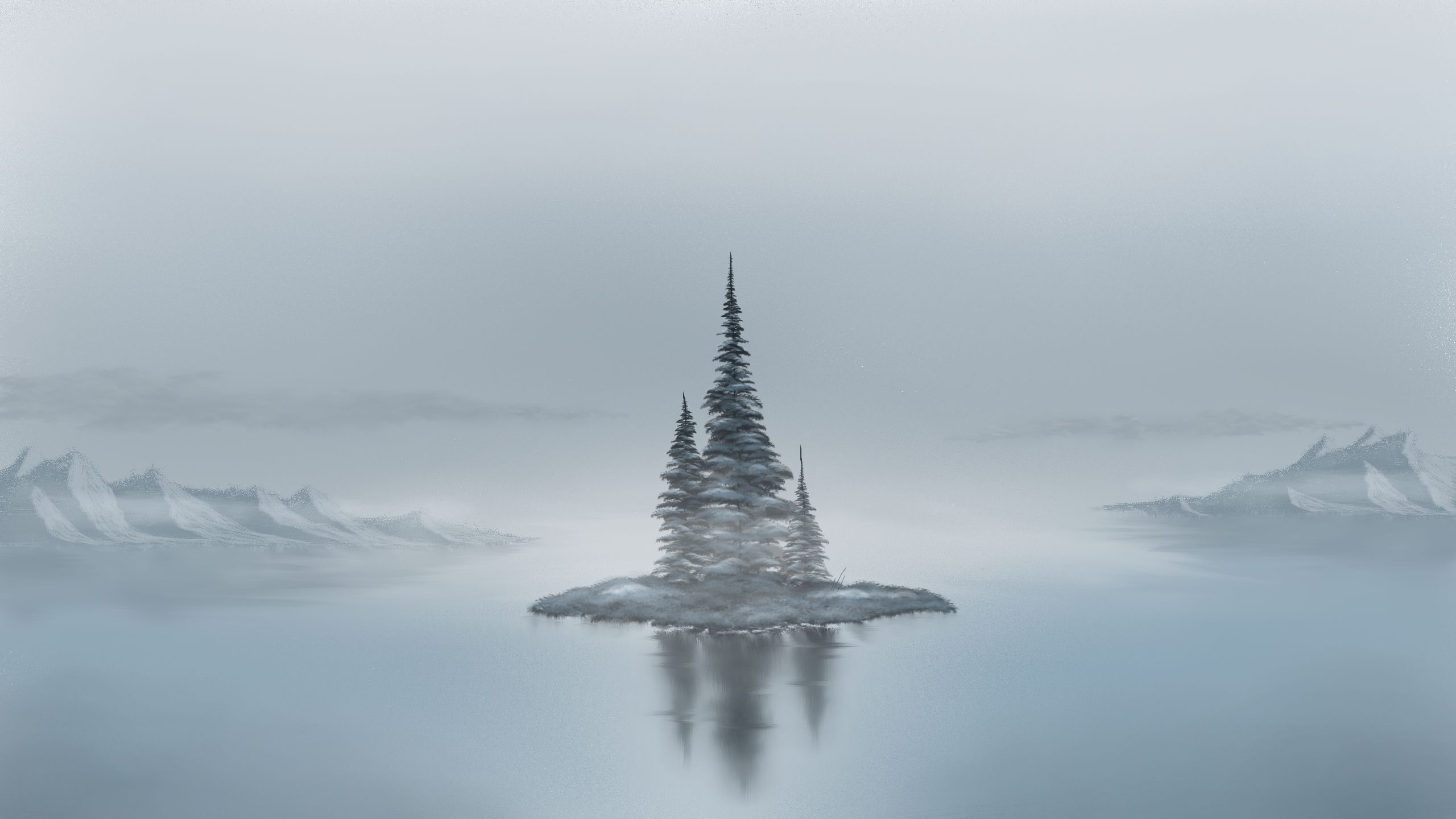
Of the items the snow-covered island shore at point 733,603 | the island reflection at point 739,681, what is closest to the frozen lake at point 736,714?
the island reflection at point 739,681

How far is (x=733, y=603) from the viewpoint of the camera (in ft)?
150

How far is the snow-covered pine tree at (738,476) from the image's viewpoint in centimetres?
4722

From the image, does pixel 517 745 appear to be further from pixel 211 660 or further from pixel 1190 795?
pixel 211 660

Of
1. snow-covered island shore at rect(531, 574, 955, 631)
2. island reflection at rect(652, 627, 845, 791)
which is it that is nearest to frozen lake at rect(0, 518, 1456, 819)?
island reflection at rect(652, 627, 845, 791)

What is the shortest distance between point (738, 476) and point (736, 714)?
1910cm

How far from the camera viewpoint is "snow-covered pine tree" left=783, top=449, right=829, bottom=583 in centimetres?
4900

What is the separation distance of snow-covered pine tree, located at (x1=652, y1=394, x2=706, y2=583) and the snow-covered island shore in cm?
85

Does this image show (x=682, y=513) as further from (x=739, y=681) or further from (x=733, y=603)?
(x=739, y=681)

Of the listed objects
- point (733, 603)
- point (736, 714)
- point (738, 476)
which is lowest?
point (736, 714)

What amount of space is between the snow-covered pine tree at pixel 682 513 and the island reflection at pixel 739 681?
16.9ft

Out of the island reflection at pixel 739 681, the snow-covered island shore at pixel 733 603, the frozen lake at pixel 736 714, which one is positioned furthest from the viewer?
the snow-covered island shore at pixel 733 603

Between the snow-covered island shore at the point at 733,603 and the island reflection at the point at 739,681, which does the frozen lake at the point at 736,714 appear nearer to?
the island reflection at the point at 739,681

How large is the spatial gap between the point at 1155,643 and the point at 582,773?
31.1 meters

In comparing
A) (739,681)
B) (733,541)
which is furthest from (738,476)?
(739,681)
